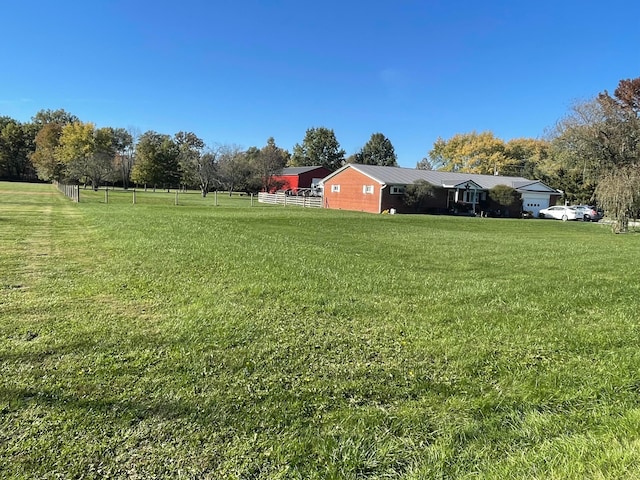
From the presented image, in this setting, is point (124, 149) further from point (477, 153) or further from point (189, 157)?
point (477, 153)

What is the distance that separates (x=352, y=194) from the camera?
34719 mm

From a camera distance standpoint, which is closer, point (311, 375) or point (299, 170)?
point (311, 375)

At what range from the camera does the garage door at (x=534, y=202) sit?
38.2m

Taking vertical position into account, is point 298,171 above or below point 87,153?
below

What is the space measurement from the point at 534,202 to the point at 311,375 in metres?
41.2

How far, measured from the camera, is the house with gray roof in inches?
1262

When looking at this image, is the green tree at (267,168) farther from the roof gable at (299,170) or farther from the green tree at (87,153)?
the green tree at (87,153)

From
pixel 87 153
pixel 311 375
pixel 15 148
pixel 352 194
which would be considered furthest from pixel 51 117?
pixel 311 375

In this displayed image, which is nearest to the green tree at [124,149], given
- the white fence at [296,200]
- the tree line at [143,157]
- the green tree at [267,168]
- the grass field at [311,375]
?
the tree line at [143,157]

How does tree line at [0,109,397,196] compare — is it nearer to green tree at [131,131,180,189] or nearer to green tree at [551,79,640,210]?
green tree at [131,131,180,189]

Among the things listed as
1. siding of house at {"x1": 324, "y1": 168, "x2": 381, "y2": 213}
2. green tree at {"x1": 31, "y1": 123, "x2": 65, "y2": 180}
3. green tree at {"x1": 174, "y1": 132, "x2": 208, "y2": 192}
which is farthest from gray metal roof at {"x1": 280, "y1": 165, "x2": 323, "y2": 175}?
green tree at {"x1": 31, "y1": 123, "x2": 65, "y2": 180}

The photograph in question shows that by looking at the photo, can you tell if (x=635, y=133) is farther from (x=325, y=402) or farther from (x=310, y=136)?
(x=310, y=136)

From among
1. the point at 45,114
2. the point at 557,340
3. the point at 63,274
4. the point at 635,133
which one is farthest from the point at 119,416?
the point at 45,114

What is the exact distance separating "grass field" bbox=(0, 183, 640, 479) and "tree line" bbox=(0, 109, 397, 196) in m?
48.6
